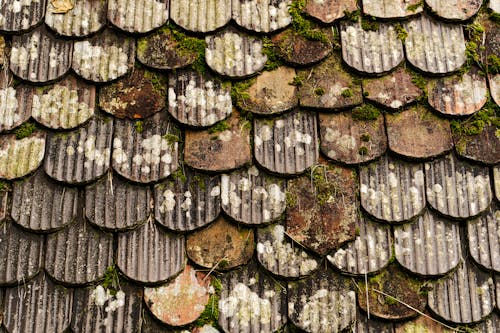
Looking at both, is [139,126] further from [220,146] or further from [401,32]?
[401,32]

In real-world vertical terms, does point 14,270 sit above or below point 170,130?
below

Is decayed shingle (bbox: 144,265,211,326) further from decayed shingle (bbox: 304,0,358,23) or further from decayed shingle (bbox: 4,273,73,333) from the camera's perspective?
decayed shingle (bbox: 304,0,358,23)

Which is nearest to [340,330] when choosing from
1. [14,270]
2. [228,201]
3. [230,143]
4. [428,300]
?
[428,300]

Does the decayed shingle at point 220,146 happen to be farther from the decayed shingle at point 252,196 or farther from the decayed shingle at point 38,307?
the decayed shingle at point 38,307

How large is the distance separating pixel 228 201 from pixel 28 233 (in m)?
0.68

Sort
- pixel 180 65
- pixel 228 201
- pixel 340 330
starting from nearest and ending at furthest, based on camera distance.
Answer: pixel 340 330, pixel 228 201, pixel 180 65

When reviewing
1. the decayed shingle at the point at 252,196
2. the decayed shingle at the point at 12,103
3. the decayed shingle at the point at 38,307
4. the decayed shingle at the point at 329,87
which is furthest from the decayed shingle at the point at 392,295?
the decayed shingle at the point at 12,103

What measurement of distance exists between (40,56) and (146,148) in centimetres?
56

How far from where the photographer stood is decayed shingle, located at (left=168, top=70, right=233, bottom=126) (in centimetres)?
252

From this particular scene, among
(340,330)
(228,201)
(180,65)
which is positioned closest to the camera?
(340,330)

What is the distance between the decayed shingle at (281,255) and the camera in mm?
2309

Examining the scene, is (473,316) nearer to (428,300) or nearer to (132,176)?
(428,300)

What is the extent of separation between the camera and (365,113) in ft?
8.36

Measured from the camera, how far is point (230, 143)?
249 cm
